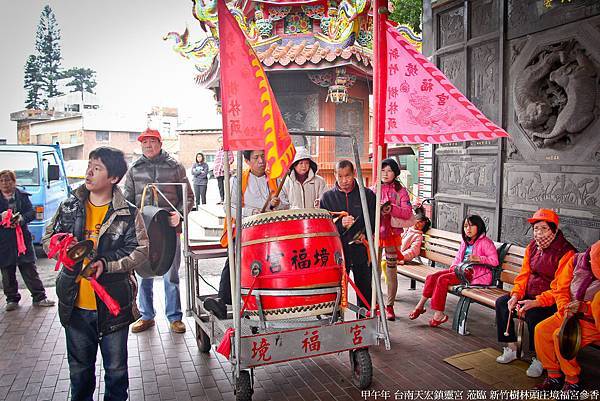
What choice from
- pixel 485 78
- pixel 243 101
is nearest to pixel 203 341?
pixel 243 101

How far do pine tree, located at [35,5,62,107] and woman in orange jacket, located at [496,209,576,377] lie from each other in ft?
125

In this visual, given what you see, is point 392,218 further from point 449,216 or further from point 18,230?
point 18,230

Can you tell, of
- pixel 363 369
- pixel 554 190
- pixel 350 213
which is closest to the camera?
pixel 363 369

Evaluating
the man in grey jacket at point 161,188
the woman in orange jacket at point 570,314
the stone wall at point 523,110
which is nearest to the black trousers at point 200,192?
the stone wall at point 523,110

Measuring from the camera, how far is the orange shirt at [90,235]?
10.2 ft

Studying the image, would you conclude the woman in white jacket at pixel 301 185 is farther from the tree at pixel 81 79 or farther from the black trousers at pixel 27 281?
the tree at pixel 81 79

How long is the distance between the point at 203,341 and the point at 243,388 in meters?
1.22

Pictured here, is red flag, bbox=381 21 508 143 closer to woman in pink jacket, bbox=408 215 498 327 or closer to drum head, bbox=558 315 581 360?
drum head, bbox=558 315 581 360

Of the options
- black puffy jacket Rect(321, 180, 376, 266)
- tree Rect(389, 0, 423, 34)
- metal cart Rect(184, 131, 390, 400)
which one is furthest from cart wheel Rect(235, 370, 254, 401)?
tree Rect(389, 0, 423, 34)

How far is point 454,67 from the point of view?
23.1ft

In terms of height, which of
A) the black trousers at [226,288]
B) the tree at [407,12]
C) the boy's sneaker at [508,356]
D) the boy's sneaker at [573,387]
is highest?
the tree at [407,12]

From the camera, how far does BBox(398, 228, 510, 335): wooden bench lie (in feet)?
16.0

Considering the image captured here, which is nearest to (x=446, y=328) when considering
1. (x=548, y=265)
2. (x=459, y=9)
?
(x=548, y=265)

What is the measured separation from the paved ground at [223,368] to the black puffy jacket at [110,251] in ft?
3.53
